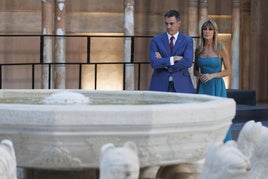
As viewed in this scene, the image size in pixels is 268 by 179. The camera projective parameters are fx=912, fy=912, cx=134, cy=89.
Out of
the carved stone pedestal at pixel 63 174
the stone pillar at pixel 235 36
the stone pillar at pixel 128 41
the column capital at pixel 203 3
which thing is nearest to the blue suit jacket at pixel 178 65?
the carved stone pedestal at pixel 63 174

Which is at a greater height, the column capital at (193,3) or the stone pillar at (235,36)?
the column capital at (193,3)

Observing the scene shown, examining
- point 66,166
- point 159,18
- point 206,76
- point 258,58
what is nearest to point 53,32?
point 159,18

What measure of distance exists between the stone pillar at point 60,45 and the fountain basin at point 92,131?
9925 millimetres

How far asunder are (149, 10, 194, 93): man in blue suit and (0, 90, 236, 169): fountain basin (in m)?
2.27

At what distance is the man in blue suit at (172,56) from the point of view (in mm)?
7891

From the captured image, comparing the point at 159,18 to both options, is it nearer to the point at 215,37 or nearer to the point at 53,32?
the point at 53,32

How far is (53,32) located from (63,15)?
474 mm

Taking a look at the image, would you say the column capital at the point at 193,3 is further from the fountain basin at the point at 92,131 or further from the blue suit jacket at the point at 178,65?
the fountain basin at the point at 92,131

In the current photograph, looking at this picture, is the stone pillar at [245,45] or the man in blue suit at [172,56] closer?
the man in blue suit at [172,56]

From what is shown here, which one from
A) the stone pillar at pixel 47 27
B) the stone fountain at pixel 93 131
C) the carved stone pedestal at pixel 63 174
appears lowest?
the carved stone pedestal at pixel 63 174

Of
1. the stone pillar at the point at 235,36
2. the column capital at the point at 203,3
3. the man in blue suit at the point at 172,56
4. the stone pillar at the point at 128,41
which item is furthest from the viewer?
the stone pillar at the point at 235,36

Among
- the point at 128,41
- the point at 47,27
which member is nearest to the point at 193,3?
the point at 128,41

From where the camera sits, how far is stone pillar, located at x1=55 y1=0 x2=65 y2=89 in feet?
50.7

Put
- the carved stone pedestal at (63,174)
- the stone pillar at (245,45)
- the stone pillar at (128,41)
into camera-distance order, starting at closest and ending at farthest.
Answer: the carved stone pedestal at (63,174) < the stone pillar at (128,41) < the stone pillar at (245,45)
